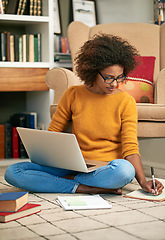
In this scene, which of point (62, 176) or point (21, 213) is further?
point (62, 176)

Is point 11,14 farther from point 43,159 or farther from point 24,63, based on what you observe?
Answer: point 43,159

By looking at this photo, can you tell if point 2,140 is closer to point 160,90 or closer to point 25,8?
point 25,8

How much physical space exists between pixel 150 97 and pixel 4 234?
1.55 meters

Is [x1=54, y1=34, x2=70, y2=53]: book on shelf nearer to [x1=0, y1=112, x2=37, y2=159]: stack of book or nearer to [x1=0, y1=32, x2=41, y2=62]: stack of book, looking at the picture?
[x1=0, y1=32, x2=41, y2=62]: stack of book

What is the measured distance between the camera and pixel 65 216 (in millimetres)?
1420

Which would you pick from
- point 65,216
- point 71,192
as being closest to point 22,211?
point 65,216

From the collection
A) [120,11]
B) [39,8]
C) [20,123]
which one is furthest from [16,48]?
[120,11]

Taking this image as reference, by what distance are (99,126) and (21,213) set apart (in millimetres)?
593

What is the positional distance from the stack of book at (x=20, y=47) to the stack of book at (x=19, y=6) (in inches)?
6.3

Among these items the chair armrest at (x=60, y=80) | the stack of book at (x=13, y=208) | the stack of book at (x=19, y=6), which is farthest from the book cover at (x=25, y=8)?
the stack of book at (x=13, y=208)

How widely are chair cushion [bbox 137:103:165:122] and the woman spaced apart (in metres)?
0.34

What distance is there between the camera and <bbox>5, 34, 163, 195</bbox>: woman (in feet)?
5.75

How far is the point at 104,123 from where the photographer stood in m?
1.82

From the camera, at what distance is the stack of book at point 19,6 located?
9.44 feet
